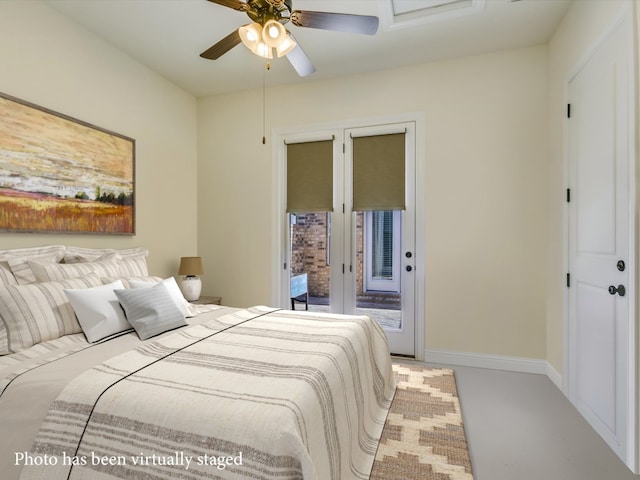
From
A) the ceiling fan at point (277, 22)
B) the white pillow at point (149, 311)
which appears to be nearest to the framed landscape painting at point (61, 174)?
the white pillow at point (149, 311)

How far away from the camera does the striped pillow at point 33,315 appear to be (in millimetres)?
1716

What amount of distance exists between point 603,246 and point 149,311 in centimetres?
280

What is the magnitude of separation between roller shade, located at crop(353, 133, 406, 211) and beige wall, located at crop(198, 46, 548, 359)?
0.27m

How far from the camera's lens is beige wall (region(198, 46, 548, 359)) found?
304 centimetres

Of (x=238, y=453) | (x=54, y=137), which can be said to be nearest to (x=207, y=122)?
(x=54, y=137)

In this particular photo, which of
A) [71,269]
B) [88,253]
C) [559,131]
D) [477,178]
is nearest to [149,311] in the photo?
[71,269]

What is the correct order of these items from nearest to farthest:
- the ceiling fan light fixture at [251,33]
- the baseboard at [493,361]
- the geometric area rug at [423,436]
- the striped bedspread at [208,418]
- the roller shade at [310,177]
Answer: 1. the striped bedspread at [208,418]
2. the geometric area rug at [423,436]
3. the ceiling fan light fixture at [251,33]
4. the baseboard at [493,361]
5. the roller shade at [310,177]

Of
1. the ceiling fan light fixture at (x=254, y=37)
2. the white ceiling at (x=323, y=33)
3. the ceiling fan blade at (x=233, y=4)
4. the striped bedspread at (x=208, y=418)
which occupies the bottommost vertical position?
the striped bedspread at (x=208, y=418)

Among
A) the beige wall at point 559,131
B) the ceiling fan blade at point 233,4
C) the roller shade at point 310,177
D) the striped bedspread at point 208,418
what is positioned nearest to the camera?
the striped bedspread at point 208,418

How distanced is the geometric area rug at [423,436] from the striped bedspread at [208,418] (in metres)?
0.17

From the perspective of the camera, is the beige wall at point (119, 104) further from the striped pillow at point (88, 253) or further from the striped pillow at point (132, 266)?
the striped pillow at point (132, 266)

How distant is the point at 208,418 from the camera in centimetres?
114

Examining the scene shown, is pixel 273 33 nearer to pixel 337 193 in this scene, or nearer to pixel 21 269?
pixel 337 193

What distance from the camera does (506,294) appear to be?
311 centimetres
